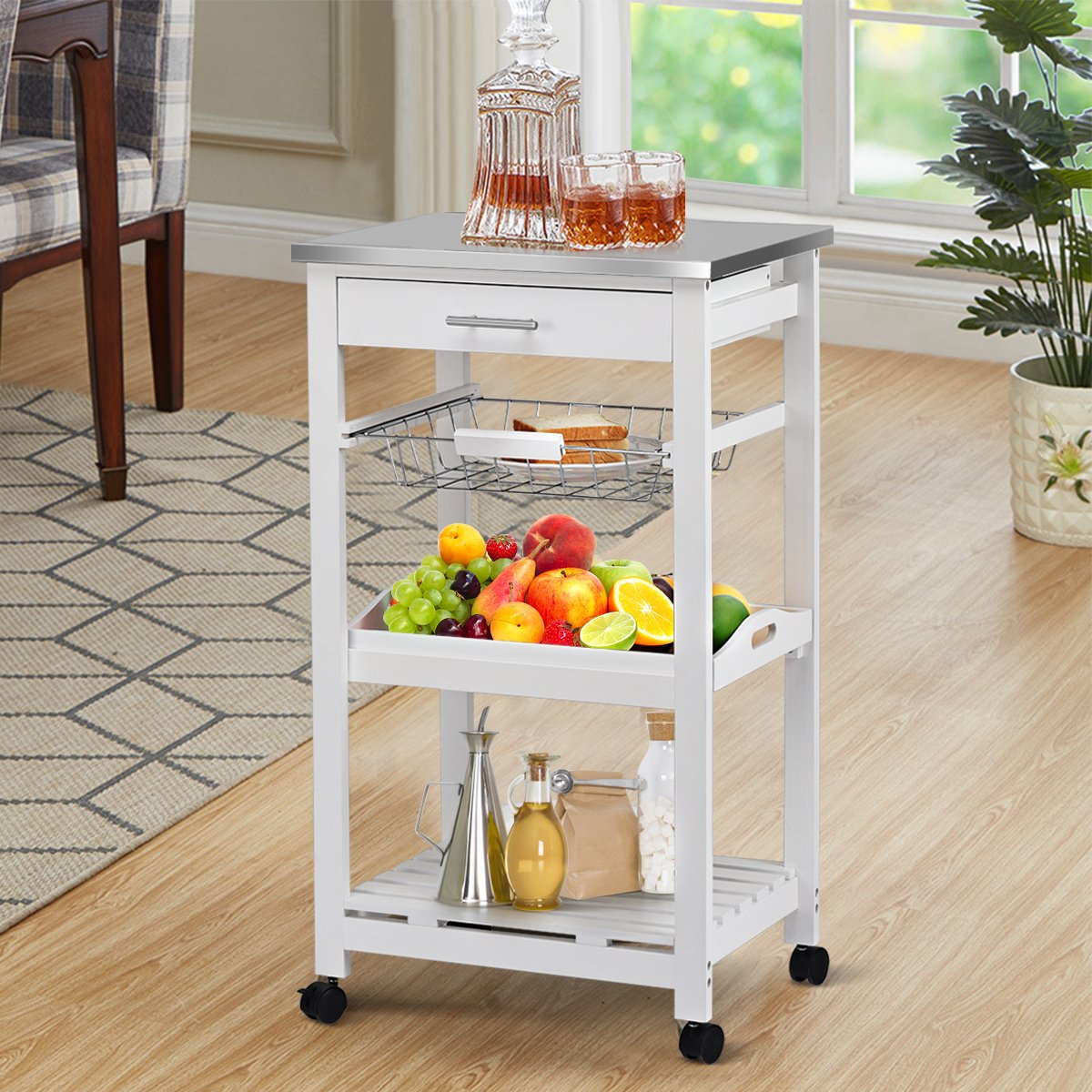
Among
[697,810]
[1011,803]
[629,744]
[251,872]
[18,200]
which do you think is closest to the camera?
[697,810]

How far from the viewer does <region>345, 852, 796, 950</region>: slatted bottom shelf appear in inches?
73.2

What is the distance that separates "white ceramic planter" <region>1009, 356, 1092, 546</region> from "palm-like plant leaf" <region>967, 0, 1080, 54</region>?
1.83 ft

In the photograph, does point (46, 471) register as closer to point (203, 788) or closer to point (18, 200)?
point (18, 200)

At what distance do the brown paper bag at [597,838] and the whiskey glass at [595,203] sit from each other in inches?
20.7

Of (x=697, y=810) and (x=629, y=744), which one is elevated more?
(x=697, y=810)

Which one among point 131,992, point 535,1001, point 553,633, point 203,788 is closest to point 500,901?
point 535,1001

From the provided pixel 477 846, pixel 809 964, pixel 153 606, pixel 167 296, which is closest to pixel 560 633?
pixel 477 846

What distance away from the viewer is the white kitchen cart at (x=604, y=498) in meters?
1.74

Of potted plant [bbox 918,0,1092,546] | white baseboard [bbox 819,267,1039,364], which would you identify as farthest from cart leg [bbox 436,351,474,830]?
white baseboard [bbox 819,267,1039,364]

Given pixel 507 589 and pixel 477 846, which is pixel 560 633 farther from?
pixel 477 846

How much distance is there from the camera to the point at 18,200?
11.7 ft

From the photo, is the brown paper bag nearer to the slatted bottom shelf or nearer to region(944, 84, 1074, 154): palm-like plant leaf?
the slatted bottom shelf

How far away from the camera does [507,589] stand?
189cm

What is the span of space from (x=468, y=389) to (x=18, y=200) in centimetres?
179
